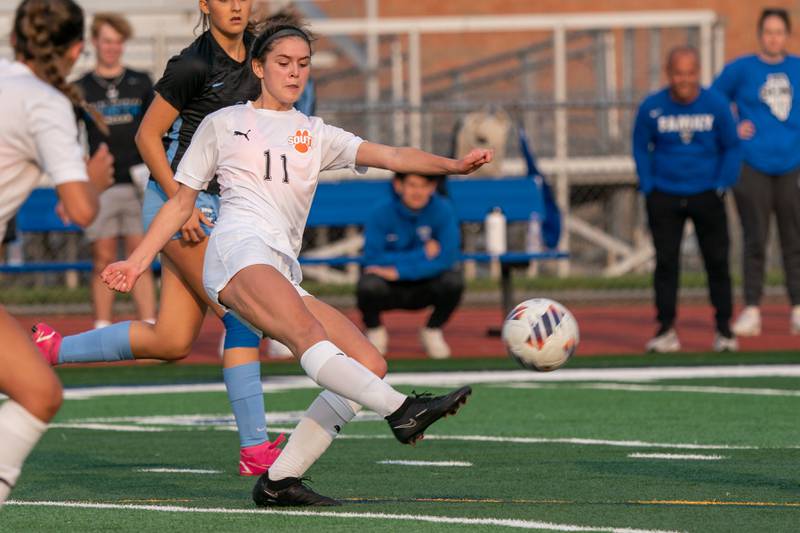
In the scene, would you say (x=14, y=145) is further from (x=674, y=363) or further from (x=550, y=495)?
(x=674, y=363)

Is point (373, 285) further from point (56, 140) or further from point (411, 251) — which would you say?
point (56, 140)

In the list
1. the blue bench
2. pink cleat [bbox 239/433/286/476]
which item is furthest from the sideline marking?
the blue bench

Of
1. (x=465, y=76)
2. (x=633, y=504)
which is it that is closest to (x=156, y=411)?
(x=633, y=504)

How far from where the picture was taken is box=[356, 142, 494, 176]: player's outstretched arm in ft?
22.1

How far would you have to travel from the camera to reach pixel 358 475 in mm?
7695

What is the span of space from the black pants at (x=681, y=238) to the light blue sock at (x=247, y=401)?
6578mm

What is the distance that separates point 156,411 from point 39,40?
5.29 metres

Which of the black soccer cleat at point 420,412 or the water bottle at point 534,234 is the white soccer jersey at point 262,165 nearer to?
the black soccer cleat at point 420,412

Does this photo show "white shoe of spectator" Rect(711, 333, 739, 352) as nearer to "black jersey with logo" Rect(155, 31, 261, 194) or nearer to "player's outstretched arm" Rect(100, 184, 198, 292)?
"black jersey with logo" Rect(155, 31, 261, 194)

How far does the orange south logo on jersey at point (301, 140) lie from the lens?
273 inches

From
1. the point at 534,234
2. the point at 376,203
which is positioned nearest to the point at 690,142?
the point at 534,234

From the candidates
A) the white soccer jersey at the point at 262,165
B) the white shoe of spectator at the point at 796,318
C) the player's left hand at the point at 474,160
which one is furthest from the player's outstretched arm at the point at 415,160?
the white shoe of spectator at the point at 796,318

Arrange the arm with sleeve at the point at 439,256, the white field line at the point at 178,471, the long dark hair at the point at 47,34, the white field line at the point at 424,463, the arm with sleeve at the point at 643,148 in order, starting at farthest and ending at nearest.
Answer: the arm with sleeve at the point at 439,256
the arm with sleeve at the point at 643,148
the white field line at the point at 424,463
the white field line at the point at 178,471
the long dark hair at the point at 47,34

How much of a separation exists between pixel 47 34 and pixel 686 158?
28.0 ft
